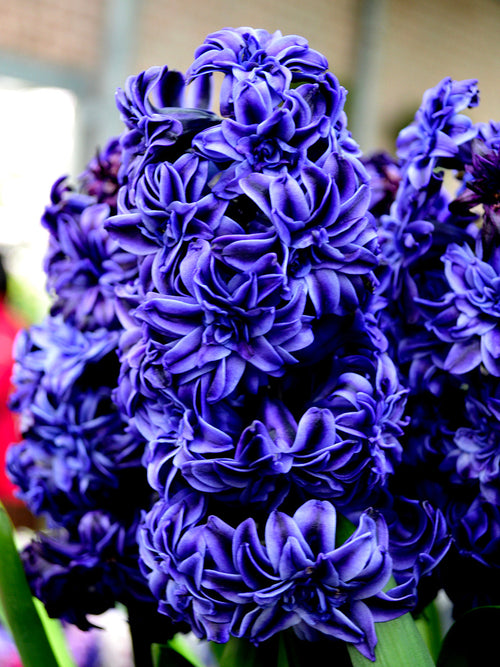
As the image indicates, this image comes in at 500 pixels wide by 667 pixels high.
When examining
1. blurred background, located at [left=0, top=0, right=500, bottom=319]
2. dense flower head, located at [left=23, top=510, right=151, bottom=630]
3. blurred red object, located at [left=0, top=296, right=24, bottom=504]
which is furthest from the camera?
blurred background, located at [left=0, top=0, right=500, bottom=319]

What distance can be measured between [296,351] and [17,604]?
0.20 meters

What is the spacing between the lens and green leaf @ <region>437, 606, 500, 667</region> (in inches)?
15.1

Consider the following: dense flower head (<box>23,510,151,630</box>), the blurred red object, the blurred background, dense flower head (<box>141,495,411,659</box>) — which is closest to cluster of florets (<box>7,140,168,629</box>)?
dense flower head (<box>23,510,151,630</box>)

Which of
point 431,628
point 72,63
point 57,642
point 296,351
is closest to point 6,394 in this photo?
point 57,642

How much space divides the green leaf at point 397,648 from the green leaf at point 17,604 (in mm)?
174

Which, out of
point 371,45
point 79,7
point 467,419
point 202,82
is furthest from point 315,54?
point 371,45

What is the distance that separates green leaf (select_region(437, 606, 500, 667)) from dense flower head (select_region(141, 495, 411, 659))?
5 cm

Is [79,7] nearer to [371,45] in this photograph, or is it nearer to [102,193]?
[371,45]

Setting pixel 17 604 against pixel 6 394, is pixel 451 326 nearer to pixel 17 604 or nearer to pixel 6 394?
pixel 17 604

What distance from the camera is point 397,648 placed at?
35 centimetres

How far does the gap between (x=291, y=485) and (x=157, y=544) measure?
2.7 inches

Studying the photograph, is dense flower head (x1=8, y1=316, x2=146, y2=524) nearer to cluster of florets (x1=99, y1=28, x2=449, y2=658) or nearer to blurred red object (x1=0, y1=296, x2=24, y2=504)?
cluster of florets (x1=99, y1=28, x2=449, y2=658)

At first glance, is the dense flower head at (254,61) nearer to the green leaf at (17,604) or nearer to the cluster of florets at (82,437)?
the cluster of florets at (82,437)

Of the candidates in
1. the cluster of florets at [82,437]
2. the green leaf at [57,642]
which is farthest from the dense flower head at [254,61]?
the green leaf at [57,642]
